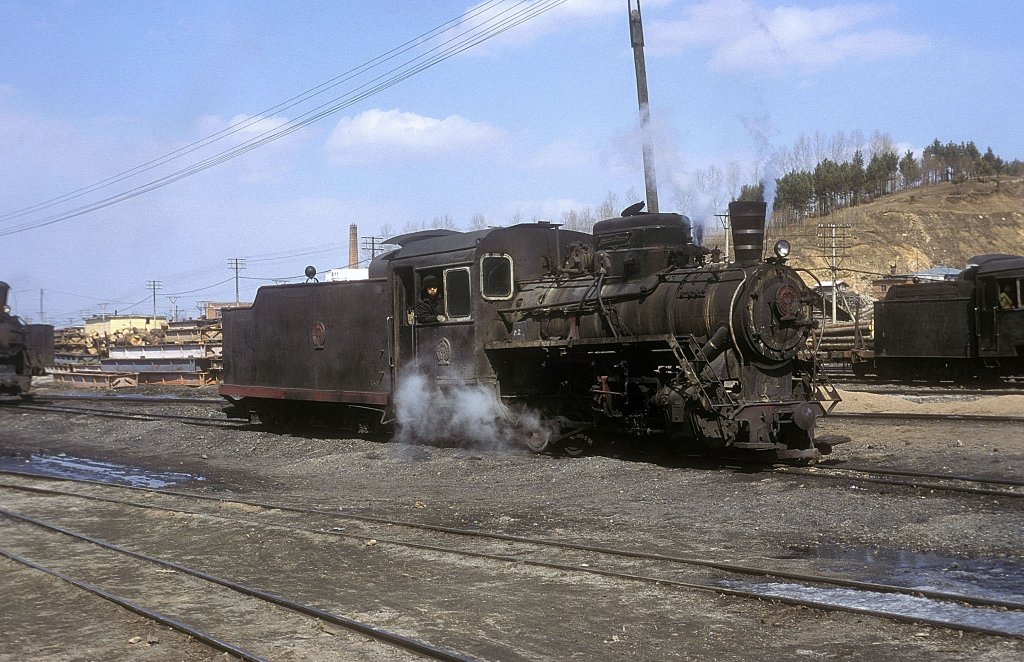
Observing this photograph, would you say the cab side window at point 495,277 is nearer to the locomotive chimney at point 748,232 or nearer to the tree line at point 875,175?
the locomotive chimney at point 748,232

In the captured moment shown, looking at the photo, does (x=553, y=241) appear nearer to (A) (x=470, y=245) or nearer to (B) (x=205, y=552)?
(A) (x=470, y=245)

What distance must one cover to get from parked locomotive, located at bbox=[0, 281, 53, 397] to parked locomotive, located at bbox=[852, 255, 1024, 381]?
968 inches

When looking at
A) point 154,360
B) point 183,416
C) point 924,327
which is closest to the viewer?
point 183,416

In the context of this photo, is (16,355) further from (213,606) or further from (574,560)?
(574,560)

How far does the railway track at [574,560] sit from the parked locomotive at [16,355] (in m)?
18.8

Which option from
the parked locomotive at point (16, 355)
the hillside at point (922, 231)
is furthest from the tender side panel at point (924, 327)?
the hillside at point (922, 231)

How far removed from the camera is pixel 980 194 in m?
76.5

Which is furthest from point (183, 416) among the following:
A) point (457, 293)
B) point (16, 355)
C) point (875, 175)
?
point (875, 175)

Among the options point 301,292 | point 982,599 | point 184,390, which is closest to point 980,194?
point 184,390

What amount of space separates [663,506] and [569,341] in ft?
11.8

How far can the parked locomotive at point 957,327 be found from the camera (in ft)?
70.1

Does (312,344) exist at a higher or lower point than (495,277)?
lower

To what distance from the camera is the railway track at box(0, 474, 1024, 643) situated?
5574 mm

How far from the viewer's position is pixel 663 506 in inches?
372
